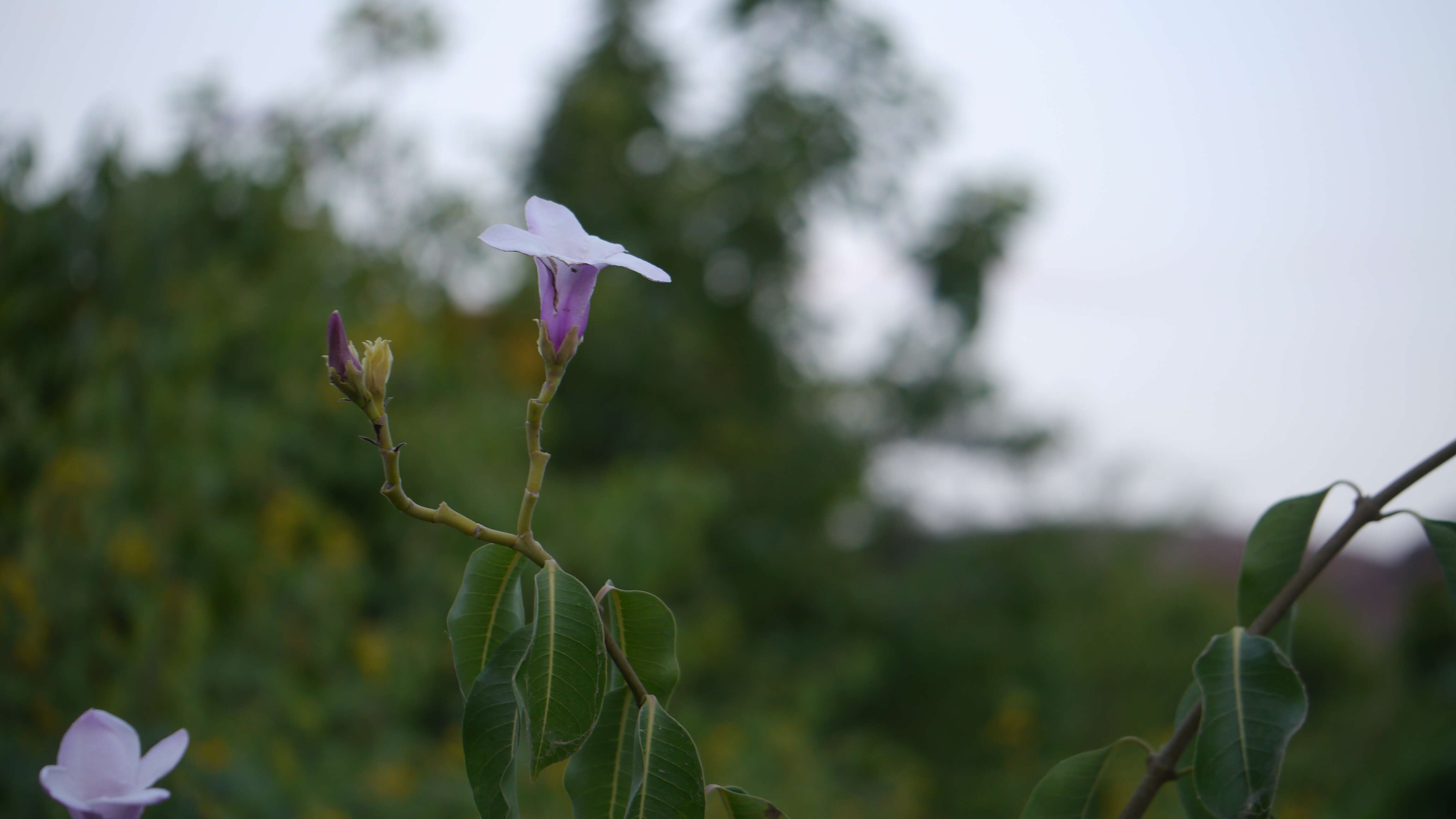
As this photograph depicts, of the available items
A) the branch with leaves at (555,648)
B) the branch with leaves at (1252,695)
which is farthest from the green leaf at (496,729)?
the branch with leaves at (1252,695)

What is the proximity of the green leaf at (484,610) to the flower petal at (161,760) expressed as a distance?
0.52 ft

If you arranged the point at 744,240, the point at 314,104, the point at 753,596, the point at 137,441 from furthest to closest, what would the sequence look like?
the point at 744,240 → the point at 753,596 → the point at 314,104 → the point at 137,441

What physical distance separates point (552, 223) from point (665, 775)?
0.34 metres

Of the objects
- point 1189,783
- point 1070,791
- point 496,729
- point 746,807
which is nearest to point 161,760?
point 496,729

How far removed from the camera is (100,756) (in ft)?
1.72

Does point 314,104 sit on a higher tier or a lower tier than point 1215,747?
higher

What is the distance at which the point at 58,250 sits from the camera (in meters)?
2.17

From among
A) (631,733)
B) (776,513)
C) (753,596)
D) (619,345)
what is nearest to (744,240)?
(619,345)

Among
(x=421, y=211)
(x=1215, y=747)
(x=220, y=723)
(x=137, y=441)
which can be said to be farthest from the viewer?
(x=421, y=211)

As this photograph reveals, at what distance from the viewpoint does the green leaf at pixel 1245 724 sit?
20.7 inches

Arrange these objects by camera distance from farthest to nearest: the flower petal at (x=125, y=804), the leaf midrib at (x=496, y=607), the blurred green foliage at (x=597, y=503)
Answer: the blurred green foliage at (x=597, y=503)
the leaf midrib at (x=496, y=607)
the flower petal at (x=125, y=804)

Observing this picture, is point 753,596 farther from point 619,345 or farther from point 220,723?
point 220,723

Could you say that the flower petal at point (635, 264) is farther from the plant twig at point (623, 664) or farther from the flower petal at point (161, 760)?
the flower petal at point (161, 760)

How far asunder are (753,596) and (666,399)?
1.37 m
